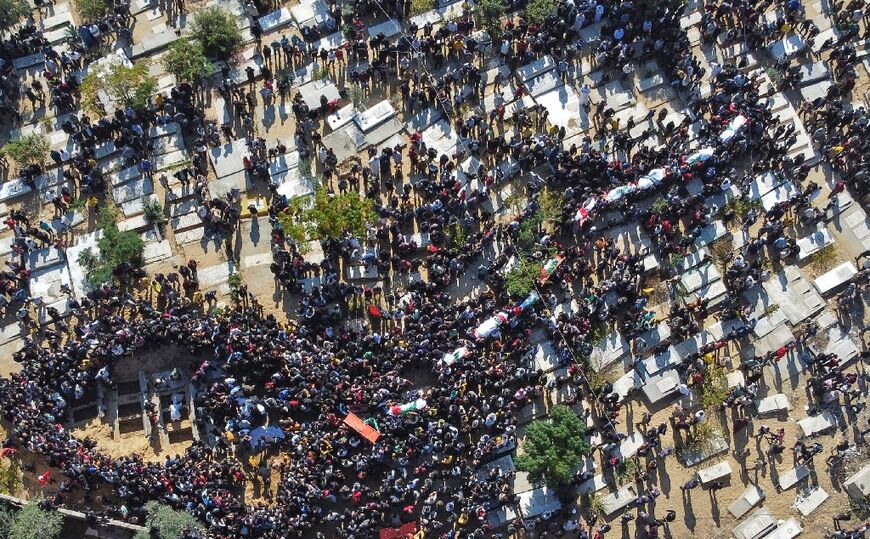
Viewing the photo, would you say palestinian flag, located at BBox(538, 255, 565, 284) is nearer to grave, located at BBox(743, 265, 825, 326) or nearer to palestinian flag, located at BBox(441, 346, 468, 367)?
palestinian flag, located at BBox(441, 346, 468, 367)

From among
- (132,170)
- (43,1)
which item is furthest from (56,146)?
(43,1)

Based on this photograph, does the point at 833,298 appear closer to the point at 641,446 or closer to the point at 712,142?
the point at 712,142

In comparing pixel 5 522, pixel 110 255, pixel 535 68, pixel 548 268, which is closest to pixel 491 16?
pixel 535 68

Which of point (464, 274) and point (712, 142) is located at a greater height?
point (712, 142)

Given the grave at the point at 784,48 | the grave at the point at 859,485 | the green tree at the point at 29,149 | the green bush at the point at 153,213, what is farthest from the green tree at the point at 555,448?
the green tree at the point at 29,149

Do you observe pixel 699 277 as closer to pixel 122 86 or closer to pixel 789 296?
pixel 789 296

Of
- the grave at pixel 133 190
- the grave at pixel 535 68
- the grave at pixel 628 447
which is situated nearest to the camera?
the grave at pixel 628 447

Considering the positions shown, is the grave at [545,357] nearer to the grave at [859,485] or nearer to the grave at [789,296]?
the grave at [789,296]
